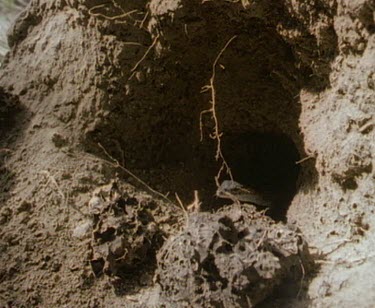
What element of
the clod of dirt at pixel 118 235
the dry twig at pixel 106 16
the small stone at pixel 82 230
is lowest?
the small stone at pixel 82 230

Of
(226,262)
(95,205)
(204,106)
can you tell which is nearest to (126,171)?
(95,205)

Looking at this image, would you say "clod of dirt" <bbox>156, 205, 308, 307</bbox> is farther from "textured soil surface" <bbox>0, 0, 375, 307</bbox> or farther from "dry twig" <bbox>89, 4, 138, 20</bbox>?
"dry twig" <bbox>89, 4, 138, 20</bbox>

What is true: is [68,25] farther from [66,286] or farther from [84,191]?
[66,286]

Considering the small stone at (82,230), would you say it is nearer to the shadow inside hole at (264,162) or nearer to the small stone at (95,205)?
the small stone at (95,205)

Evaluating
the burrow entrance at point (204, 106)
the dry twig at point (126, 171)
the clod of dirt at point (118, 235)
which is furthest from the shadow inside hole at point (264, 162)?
the clod of dirt at point (118, 235)

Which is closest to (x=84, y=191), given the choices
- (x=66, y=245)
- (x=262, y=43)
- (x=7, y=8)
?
(x=66, y=245)

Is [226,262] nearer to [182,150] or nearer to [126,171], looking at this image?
[126,171]
